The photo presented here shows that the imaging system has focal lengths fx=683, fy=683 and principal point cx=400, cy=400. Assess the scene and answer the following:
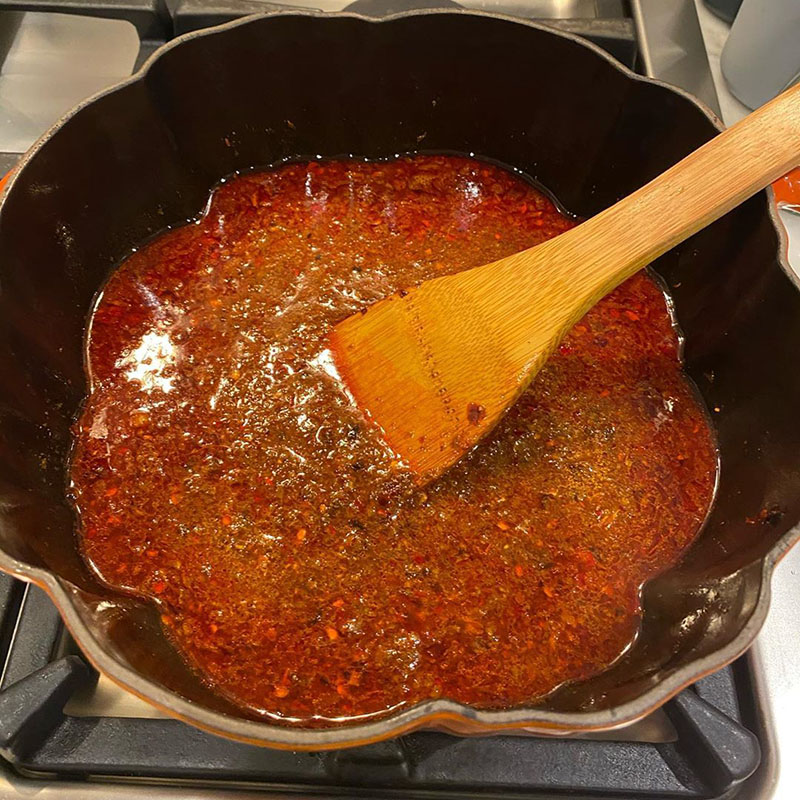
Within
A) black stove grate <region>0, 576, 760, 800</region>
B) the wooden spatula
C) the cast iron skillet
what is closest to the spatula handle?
the wooden spatula

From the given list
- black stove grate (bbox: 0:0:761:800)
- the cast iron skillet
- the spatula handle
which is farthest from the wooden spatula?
black stove grate (bbox: 0:0:761:800)

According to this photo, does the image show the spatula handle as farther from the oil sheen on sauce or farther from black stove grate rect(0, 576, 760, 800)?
black stove grate rect(0, 576, 760, 800)

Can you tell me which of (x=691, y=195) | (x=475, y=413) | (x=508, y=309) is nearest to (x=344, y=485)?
(x=475, y=413)

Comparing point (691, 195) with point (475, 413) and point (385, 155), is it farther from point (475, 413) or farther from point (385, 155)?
point (385, 155)

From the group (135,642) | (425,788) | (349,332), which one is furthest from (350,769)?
(349,332)

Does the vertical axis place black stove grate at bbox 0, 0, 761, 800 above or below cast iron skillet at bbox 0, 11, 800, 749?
below

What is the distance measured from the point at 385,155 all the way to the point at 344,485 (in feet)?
2.52

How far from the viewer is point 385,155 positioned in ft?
4.90

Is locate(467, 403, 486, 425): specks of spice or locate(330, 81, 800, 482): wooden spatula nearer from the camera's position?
locate(330, 81, 800, 482): wooden spatula

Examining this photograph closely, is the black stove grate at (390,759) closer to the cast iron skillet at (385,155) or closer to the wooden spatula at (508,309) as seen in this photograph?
the cast iron skillet at (385,155)

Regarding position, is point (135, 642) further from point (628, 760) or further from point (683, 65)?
point (683, 65)

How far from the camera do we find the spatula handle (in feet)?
3.24

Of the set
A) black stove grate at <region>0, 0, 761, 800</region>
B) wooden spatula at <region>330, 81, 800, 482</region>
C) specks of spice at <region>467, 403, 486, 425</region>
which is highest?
wooden spatula at <region>330, 81, 800, 482</region>

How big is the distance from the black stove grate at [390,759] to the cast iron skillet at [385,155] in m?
0.08
